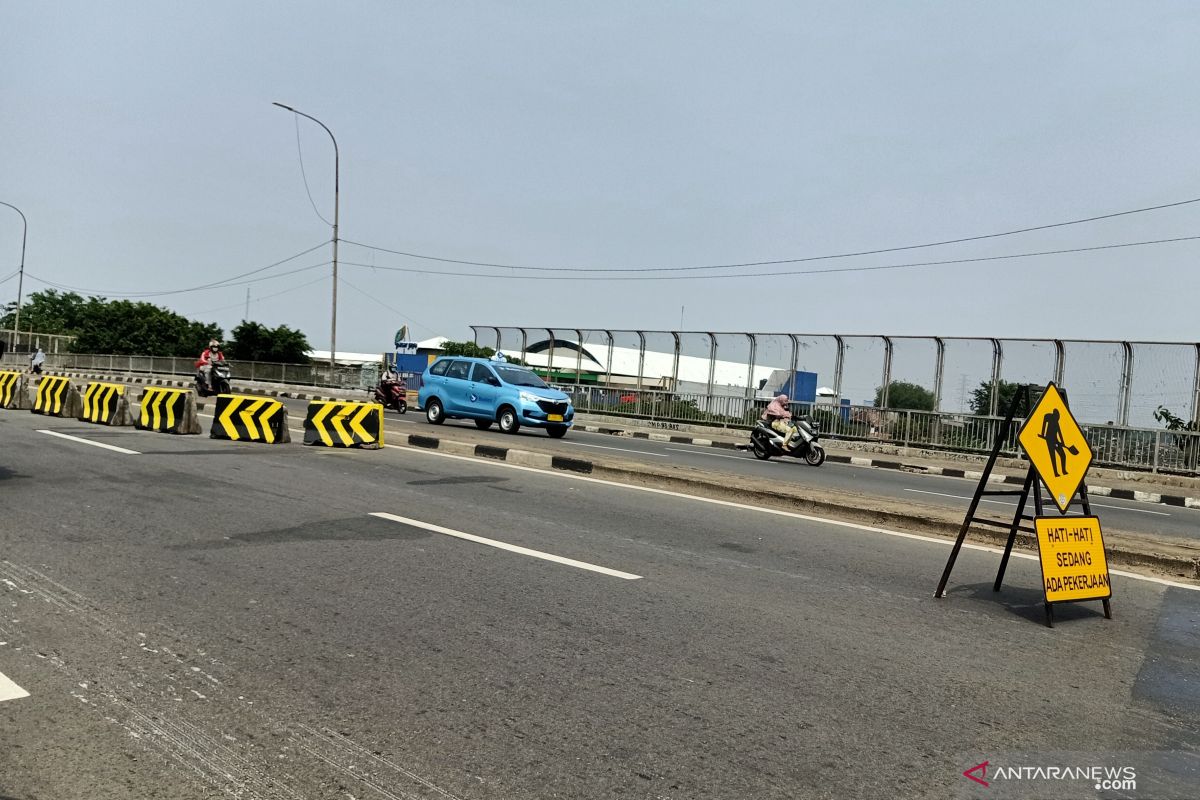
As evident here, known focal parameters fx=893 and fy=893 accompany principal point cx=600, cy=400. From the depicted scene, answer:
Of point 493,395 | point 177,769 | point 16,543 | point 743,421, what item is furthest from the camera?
point 743,421

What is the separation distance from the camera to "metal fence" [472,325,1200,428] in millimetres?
19625

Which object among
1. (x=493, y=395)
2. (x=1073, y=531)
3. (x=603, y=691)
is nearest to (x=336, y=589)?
(x=603, y=691)

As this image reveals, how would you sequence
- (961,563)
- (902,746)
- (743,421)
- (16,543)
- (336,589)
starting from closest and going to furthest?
(902,746), (336,589), (16,543), (961,563), (743,421)

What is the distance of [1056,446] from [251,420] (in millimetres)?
→ 11668

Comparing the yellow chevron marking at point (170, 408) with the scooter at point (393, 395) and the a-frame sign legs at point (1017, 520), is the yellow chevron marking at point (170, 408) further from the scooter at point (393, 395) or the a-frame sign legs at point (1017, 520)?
the a-frame sign legs at point (1017, 520)

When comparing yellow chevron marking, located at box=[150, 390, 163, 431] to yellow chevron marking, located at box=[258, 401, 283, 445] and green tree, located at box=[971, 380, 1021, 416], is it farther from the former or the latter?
green tree, located at box=[971, 380, 1021, 416]

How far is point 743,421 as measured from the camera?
25609mm

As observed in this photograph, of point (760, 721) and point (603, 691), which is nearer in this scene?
point (760, 721)

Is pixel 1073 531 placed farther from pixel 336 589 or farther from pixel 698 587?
pixel 336 589

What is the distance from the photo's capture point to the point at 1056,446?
5781mm

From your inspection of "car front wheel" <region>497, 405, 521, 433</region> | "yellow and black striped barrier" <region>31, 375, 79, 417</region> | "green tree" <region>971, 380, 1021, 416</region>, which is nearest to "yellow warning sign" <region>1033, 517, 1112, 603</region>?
"car front wheel" <region>497, 405, 521, 433</region>

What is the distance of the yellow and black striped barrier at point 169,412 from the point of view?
14.5m

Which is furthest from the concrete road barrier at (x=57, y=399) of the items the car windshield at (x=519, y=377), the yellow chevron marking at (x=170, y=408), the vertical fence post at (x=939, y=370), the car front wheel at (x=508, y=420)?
the vertical fence post at (x=939, y=370)

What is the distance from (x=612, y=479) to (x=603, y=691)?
785 cm
